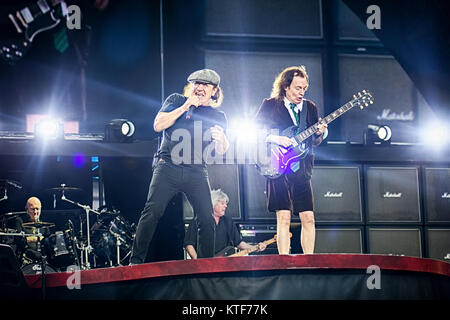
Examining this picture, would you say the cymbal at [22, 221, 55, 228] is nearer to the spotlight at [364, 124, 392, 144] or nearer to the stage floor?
the stage floor

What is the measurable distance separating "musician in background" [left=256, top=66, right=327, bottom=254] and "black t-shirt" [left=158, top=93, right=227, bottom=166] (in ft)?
2.04

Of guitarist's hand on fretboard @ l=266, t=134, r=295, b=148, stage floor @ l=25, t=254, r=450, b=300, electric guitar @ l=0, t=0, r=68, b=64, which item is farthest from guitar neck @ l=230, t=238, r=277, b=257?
electric guitar @ l=0, t=0, r=68, b=64

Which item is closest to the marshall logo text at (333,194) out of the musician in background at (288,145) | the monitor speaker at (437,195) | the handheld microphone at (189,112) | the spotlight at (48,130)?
the monitor speaker at (437,195)

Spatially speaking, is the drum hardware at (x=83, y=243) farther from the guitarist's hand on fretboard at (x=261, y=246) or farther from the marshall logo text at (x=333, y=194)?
the marshall logo text at (x=333, y=194)

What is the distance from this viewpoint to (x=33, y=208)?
236 inches

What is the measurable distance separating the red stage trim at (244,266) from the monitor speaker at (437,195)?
2762 millimetres

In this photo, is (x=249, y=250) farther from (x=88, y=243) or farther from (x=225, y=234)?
(x=88, y=243)

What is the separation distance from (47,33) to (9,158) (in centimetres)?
225

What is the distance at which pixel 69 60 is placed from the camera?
7.41 m

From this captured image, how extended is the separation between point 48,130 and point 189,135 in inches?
78.0

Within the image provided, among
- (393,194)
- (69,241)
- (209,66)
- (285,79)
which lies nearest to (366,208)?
(393,194)
